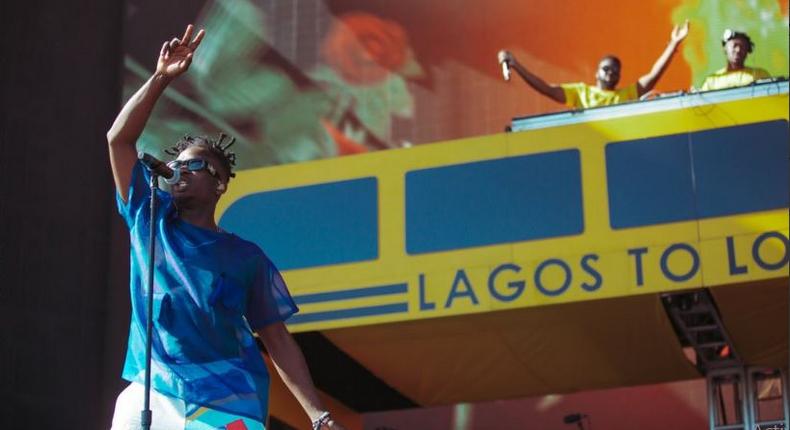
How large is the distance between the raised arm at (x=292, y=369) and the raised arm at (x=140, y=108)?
0.49 metres

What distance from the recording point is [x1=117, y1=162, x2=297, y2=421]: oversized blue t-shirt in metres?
3.29

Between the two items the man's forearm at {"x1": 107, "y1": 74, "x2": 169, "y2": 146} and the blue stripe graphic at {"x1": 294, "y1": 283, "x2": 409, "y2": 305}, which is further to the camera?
the blue stripe graphic at {"x1": 294, "y1": 283, "x2": 409, "y2": 305}

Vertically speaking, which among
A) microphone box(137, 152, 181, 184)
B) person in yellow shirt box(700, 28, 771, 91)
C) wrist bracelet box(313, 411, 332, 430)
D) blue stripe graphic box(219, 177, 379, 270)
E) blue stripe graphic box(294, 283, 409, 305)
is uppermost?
person in yellow shirt box(700, 28, 771, 91)

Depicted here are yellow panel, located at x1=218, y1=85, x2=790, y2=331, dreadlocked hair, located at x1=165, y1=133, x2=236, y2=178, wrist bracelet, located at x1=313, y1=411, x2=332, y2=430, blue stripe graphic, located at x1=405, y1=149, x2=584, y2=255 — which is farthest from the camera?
blue stripe graphic, located at x1=405, y1=149, x2=584, y2=255

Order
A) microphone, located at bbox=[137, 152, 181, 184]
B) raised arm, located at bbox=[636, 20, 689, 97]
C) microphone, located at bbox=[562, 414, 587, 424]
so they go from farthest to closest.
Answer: microphone, located at bbox=[562, 414, 587, 424] < raised arm, located at bbox=[636, 20, 689, 97] < microphone, located at bbox=[137, 152, 181, 184]

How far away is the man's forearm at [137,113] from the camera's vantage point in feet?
11.0

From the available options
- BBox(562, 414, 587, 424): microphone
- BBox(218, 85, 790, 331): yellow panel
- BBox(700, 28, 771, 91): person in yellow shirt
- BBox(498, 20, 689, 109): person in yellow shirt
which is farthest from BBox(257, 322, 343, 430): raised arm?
BBox(562, 414, 587, 424): microphone

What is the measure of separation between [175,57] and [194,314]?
1.98ft

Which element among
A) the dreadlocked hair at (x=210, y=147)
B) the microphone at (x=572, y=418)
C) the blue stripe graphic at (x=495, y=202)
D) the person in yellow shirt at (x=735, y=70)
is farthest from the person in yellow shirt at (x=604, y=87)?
the dreadlocked hair at (x=210, y=147)

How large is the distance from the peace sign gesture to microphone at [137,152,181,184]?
8.3 inches

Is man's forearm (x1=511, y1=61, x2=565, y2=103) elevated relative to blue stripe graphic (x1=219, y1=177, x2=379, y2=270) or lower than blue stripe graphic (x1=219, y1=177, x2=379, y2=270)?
elevated

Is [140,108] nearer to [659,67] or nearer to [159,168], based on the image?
[159,168]

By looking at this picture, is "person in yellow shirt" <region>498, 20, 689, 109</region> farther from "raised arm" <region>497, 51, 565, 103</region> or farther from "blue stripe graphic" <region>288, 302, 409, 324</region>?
"blue stripe graphic" <region>288, 302, 409, 324</region>

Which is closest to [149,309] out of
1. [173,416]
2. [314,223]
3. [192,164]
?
[173,416]
